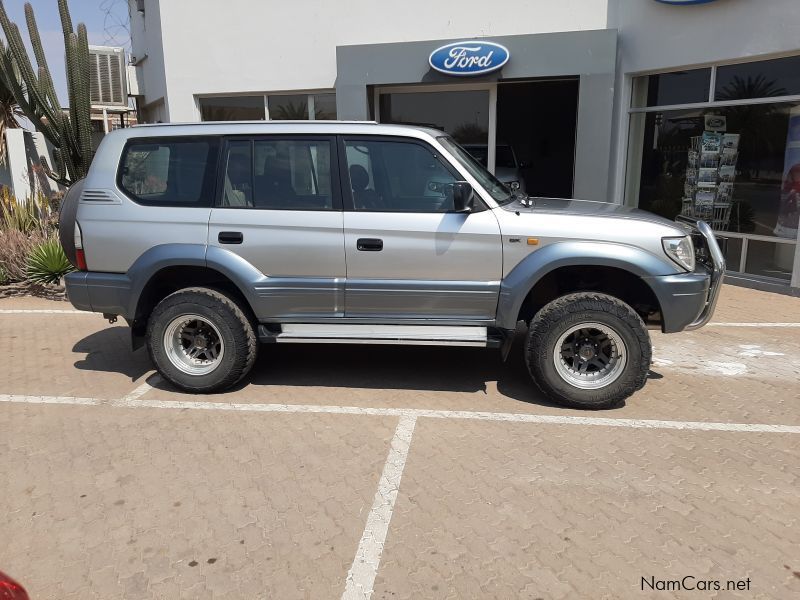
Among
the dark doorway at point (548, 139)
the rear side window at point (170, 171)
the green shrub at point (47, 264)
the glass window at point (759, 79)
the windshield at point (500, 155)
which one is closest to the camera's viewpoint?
the rear side window at point (170, 171)

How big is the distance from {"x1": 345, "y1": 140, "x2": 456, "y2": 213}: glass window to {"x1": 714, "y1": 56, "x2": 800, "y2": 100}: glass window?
19.9 feet

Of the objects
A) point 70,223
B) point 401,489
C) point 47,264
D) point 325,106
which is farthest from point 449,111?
A: point 401,489

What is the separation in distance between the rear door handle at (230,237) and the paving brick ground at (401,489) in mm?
1246

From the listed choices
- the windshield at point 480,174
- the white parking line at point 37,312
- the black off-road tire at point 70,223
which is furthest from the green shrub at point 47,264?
the windshield at point 480,174

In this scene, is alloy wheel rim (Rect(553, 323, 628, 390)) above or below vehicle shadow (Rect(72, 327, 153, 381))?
above

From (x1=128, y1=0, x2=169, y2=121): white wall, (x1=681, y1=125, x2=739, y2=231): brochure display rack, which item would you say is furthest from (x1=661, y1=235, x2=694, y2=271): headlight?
(x1=128, y1=0, x2=169, y2=121): white wall

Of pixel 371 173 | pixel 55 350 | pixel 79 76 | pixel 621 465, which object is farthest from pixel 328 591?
pixel 79 76

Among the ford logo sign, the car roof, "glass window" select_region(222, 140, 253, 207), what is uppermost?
the ford logo sign

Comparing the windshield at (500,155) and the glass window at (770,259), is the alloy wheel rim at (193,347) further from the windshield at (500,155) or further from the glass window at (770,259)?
the windshield at (500,155)

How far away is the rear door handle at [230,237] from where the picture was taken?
15.9ft

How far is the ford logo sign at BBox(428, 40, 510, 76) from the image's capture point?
33.9ft

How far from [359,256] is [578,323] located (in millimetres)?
1672

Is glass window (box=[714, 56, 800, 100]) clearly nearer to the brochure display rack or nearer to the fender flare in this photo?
the brochure display rack

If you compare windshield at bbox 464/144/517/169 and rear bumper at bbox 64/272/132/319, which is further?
windshield at bbox 464/144/517/169
